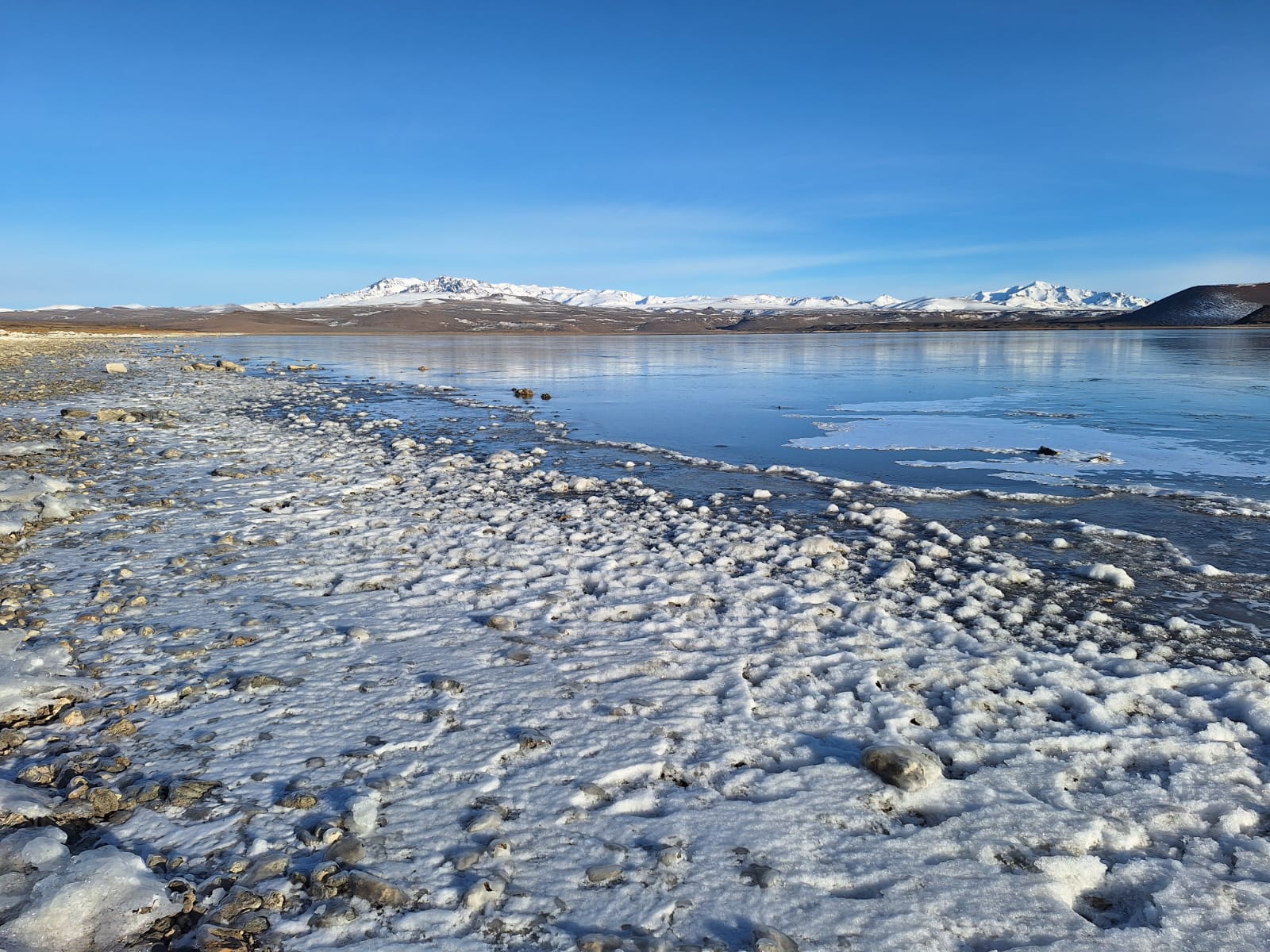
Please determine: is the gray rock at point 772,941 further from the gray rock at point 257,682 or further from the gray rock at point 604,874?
the gray rock at point 257,682

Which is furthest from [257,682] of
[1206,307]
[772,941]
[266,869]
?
[1206,307]

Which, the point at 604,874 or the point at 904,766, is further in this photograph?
the point at 904,766

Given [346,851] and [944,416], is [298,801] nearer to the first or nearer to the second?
[346,851]

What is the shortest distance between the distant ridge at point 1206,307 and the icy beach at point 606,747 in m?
170

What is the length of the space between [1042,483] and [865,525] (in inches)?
138

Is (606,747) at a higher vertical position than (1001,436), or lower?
lower

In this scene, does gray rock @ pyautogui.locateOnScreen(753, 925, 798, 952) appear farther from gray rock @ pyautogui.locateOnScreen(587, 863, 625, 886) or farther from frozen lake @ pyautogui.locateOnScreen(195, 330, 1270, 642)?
frozen lake @ pyautogui.locateOnScreen(195, 330, 1270, 642)

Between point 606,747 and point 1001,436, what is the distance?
1210cm

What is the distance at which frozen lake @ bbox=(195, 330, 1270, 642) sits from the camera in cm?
714

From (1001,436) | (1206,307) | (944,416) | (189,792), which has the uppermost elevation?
(1206,307)

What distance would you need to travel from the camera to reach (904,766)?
312 cm

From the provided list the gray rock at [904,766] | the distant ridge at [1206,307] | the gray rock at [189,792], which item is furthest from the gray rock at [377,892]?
the distant ridge at [1206,307]

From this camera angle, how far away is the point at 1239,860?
2.68 m

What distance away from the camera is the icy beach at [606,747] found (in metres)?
2.43
